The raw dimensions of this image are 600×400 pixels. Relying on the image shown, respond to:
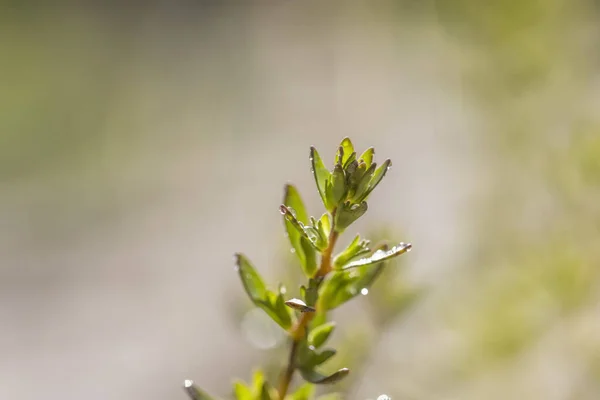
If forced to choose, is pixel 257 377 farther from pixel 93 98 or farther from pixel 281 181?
pixel 93 98

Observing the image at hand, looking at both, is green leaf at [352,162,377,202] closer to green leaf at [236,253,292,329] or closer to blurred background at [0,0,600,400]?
green leaf at [236,253,292,329]

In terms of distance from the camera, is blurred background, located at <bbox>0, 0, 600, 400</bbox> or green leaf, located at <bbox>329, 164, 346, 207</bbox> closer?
green leaf, located at <bbox>329, 164, 346, 207</bbox>

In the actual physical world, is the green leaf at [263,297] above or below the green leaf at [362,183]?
below

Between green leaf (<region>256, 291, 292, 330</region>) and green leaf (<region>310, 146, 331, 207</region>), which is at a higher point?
green leaf (<region>310, 146, 331, 207</region>)

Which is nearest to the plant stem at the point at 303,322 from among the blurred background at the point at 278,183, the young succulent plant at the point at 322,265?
the young succulent plant at the point at 322,265

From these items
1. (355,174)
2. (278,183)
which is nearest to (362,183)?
(355,174)

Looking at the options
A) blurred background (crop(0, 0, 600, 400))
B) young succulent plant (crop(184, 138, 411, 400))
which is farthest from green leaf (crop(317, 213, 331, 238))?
blurred background (crop(0, 0, 600, 400))

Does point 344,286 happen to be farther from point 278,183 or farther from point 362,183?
point 278,183

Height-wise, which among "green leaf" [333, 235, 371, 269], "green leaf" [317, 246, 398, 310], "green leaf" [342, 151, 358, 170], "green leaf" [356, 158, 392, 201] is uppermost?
"green leaf" [342, 151, 358, 170]

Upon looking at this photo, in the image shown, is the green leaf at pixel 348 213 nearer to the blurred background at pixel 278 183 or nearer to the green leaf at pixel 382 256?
the green leaf at pixel 382 256
